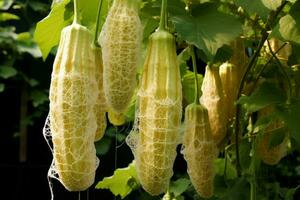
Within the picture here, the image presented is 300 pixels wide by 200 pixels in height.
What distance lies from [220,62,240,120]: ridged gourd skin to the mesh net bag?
1.57 ft

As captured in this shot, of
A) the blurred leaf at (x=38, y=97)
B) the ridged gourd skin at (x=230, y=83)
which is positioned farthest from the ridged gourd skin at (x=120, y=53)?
the blurred leaf at (x=38, y=97)

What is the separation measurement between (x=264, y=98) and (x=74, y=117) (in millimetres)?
457

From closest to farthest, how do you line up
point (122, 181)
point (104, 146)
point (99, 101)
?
1. point (99, 101)
2. point (122, 181)
3. point (104, 146)

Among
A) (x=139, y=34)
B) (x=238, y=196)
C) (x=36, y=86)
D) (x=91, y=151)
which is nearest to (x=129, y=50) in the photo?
(x=139, y=34)

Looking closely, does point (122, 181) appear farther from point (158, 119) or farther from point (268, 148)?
point (158, 119)

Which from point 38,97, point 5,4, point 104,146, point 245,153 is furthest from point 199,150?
point 5,4

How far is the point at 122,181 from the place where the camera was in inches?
65.8

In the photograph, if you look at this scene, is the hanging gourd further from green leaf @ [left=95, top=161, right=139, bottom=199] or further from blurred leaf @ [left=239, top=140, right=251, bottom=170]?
green leaf @ [left=95, top=161, right=139, bottom=199]

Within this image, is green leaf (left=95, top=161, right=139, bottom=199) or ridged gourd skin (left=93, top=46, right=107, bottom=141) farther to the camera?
green leaf (left=95, top=161, right=139, bottom=199)

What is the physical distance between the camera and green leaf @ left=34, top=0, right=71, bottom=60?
1188mm

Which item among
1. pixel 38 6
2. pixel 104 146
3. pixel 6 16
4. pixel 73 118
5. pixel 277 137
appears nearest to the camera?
pixel 73 118

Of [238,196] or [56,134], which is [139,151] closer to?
[56,134]

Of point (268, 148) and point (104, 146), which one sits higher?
point (268, 148)

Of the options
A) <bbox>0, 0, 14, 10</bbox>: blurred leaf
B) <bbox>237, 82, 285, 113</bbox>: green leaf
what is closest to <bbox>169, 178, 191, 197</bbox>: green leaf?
<bbox>237, 82, 285, 113</bbox>: green leaf
